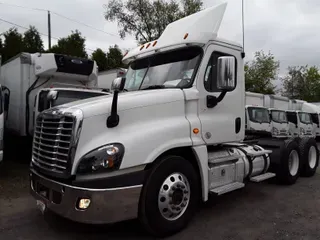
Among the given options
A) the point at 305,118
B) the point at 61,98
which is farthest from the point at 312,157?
the point at 305,118

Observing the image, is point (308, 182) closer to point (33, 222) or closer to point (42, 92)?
point (33, 222)

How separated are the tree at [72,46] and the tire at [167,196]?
25635 millimetres

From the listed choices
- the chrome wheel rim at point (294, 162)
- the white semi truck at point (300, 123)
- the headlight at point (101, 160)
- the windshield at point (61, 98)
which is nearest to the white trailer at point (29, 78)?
the windshield at point (61, 98)

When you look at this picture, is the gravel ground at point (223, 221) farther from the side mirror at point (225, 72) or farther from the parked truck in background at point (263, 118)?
the parked truck in background at point (263, 118)

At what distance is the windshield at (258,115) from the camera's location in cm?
1558

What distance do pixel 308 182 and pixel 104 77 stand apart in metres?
8.00

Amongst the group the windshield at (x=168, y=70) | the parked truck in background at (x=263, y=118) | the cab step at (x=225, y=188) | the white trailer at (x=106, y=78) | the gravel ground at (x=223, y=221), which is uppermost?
the white trailer at (x=106, y=78)

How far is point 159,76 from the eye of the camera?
4.90 metres

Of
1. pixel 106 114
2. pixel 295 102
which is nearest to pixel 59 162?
pixel 106 114

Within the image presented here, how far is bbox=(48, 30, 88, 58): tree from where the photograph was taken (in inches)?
1122

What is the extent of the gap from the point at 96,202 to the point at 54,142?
0.91 meters

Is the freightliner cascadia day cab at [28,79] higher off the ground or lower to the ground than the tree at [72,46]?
lower

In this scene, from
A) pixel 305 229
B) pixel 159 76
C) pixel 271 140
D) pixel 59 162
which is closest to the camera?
pixel 59 162

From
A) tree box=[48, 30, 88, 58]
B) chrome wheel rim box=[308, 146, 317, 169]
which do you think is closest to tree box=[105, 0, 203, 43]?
tree box=[48, 30, 88, 58]
